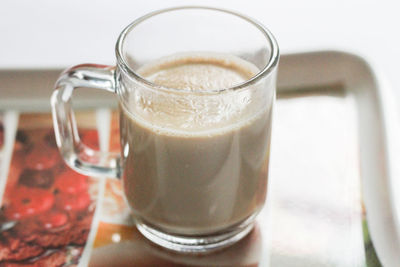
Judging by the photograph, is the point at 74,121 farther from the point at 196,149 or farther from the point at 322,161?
the point at 322,161

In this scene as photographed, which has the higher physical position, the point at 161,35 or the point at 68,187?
the point at 161,35

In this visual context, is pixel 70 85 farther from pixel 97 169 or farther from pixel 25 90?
pixel 25 90


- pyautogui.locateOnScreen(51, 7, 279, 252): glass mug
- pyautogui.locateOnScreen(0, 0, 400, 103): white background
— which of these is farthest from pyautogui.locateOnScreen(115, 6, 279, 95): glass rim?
pyautogui.locateOnScreen(0, 0, 400, 103): white background

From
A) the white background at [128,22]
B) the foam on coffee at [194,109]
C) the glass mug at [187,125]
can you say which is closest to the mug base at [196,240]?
Result: the glass mug at [187,125]

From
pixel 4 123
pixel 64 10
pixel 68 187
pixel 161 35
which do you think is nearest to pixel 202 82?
pixel 161 35

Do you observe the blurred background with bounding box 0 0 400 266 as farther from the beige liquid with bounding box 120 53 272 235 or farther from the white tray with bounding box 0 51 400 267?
the beige liquid with bounding box 120 53 272 235

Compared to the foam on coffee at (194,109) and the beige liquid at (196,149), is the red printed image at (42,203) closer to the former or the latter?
the beige liquid at (196,149)

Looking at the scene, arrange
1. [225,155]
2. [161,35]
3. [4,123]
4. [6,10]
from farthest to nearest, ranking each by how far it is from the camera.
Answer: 1. [6,10]
2. [4,123]
3. [161,35]
4. [225,155]
